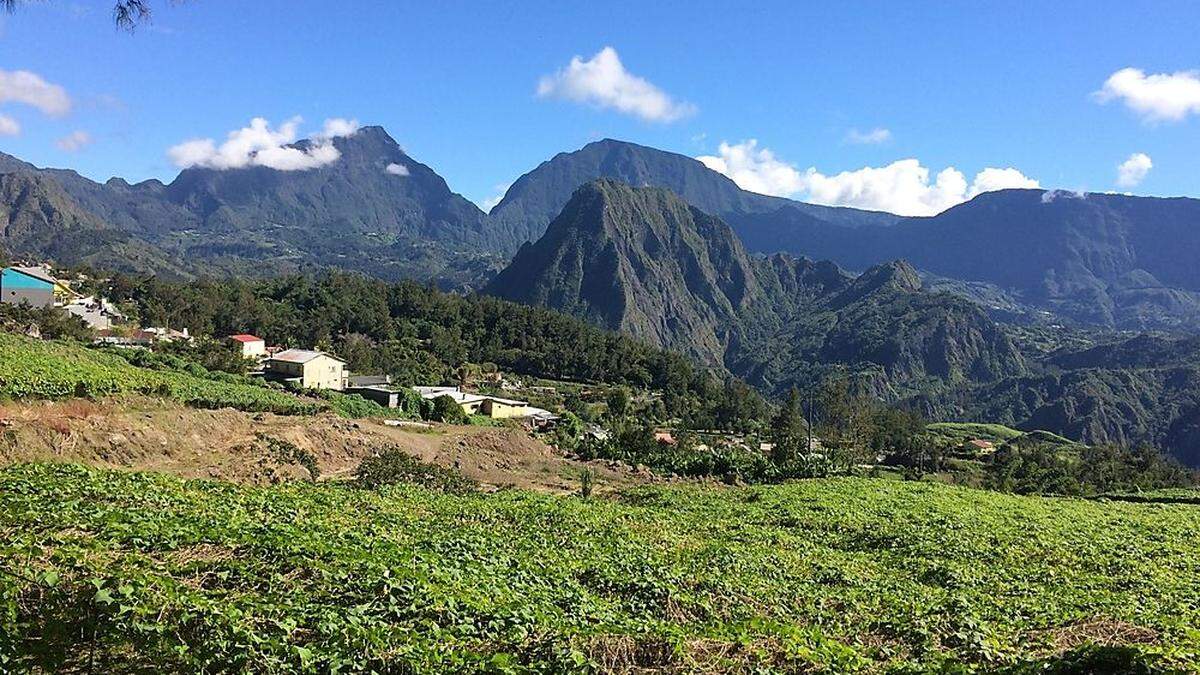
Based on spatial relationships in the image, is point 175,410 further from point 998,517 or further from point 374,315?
point 374,315

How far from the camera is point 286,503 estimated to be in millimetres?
16344

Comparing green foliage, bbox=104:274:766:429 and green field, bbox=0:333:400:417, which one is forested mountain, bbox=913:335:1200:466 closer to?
green foliage, bbox=104:274:766:429

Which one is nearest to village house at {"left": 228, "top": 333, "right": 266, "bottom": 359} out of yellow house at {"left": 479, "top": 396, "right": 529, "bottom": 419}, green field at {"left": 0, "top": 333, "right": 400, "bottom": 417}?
yellow house at {"left": 479, "top": 396, "right": 529, "bottom": 419}

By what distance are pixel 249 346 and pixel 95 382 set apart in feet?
157

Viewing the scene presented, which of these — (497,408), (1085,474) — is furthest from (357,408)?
(1085,474)

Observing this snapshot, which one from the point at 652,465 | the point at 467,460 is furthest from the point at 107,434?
the point at 652,465

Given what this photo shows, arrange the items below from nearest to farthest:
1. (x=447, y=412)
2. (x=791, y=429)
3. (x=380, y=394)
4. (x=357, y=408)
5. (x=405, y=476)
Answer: (x=405, y=476)
(x=357, y=408)
(x=447, y=412)
(x=380, y=394)
(x=791, y=429)

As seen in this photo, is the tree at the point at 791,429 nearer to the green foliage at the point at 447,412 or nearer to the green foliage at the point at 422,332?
the green foliage at the point at 422,332

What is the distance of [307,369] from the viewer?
6700cm

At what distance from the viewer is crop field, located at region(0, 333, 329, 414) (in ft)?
101

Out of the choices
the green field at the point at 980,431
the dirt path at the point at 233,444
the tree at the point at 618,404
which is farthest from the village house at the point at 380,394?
the green field at the point at 980,431

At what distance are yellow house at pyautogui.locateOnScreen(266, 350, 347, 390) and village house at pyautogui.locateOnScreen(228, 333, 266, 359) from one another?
25.5ft

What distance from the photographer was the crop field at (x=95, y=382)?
3070cm

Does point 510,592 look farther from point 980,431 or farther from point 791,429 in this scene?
point 980,431
